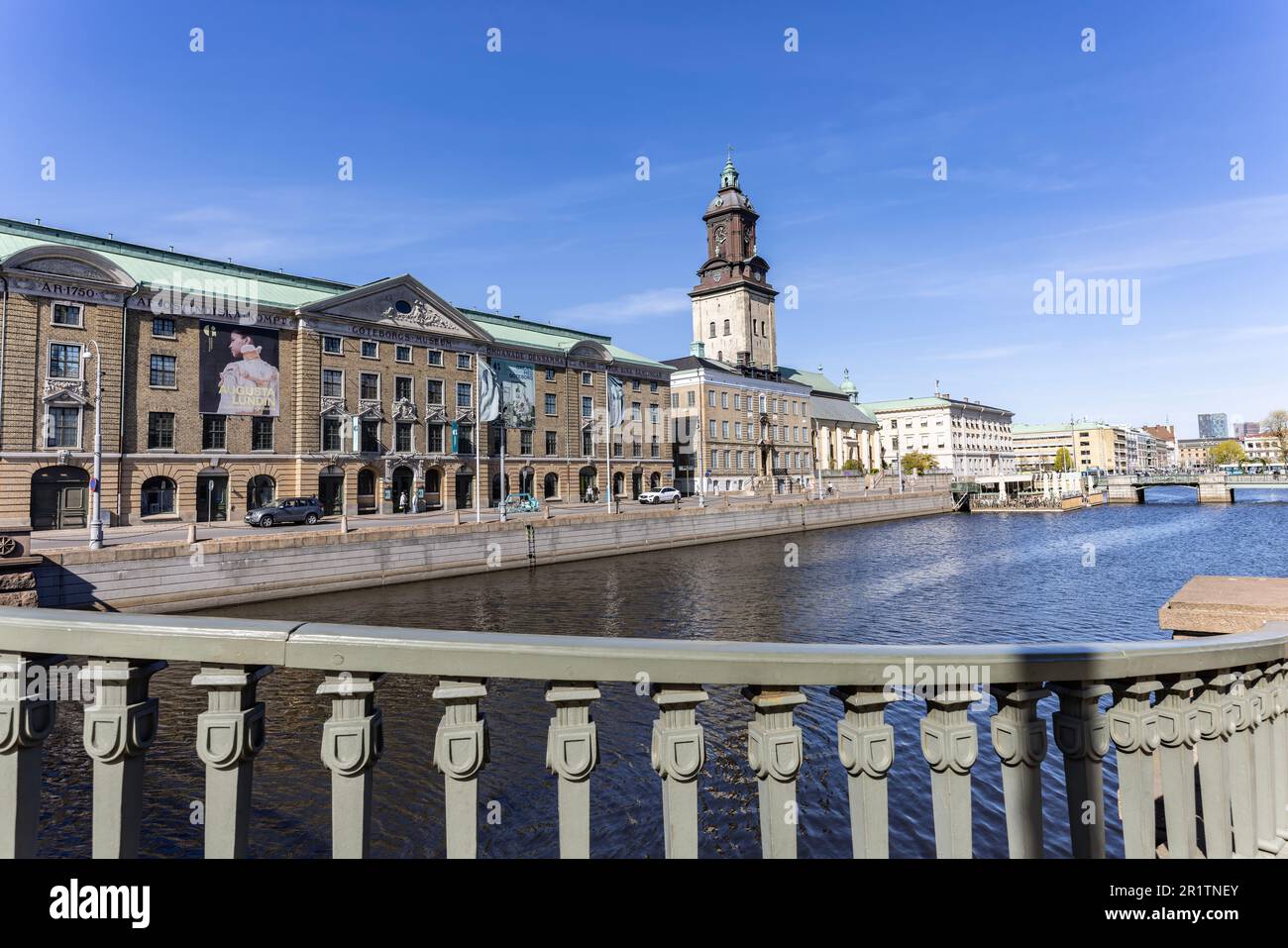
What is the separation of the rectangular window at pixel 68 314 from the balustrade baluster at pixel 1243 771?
52.7 m

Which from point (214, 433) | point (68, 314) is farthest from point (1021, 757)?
point (214, 433)

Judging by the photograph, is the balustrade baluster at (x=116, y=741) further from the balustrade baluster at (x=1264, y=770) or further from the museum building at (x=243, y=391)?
the museum building at (x=243, y=391)

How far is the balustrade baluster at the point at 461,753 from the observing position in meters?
2.43

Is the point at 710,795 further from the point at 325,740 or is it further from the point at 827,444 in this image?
the point at 827,444

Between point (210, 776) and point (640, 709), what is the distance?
1313cm

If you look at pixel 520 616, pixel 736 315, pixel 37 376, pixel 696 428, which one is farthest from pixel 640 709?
pixel 736 315

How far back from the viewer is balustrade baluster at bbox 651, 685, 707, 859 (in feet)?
8.07

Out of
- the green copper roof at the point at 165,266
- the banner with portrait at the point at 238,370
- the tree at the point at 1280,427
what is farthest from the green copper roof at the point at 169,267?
the tree at the point at 1280,427

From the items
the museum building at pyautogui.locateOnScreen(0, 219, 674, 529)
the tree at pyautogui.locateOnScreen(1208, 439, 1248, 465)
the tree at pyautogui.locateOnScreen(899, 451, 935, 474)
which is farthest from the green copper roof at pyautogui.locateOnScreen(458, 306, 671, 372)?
the tree at pyautogui.locateOnScreen(1208, 439, 1248, 465)

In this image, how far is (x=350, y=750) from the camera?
246cm
